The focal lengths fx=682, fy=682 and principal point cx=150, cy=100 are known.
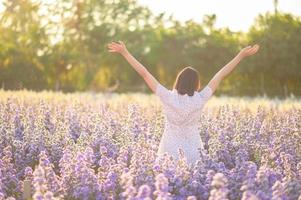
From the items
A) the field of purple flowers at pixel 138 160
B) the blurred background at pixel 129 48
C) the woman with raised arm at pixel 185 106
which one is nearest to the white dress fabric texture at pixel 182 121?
the woman with raised arm at pixel 185 106

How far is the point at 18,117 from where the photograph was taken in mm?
9734

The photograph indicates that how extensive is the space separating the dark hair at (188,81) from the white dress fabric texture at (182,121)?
0.06 metres

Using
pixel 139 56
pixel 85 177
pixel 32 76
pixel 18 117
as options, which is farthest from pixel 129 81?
pixel 85 177

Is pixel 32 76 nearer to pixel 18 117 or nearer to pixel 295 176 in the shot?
pixel 18 117

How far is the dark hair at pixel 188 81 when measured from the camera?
22.8ft

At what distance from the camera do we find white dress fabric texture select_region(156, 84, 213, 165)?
7191 mm

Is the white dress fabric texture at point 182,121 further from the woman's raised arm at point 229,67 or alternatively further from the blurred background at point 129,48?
the blurred background at point 129,48

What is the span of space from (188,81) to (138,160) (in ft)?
5.29

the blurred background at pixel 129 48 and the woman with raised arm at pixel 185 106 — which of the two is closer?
the woman with raised arm at pixel 185 106

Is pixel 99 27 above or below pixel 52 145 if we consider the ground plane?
above

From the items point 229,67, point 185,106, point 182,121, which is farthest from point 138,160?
point 229,67

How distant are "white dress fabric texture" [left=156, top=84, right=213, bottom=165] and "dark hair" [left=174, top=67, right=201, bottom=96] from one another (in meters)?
0.06

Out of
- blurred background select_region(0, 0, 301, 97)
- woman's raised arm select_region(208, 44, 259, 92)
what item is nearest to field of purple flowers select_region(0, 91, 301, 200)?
woman's raised arm select_region(208, 44, 259, 92)

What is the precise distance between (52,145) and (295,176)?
3172mm
